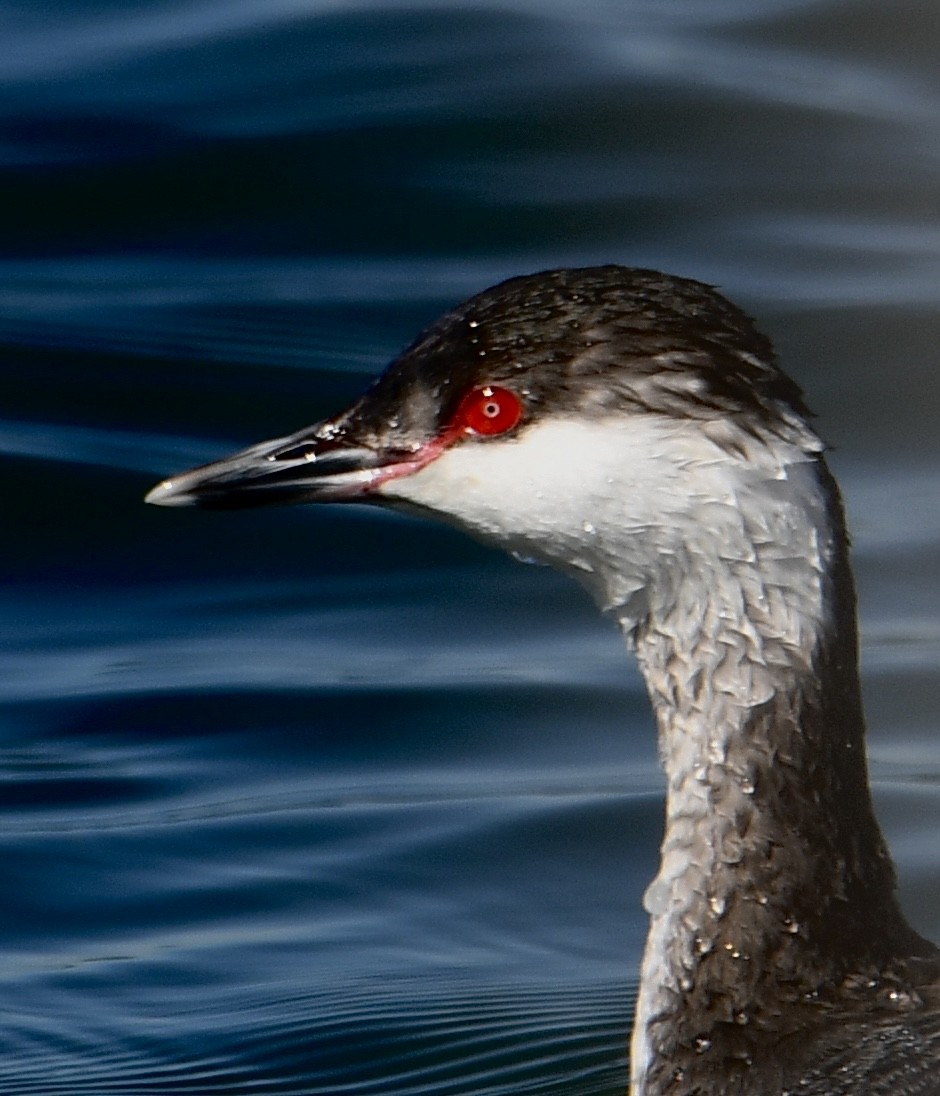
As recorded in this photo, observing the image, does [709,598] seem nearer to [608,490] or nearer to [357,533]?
[608,490]

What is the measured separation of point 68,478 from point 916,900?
3.40 meters

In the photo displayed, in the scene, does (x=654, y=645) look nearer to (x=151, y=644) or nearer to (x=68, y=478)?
(x=151, y=644)

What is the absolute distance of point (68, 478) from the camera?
804 centimetres

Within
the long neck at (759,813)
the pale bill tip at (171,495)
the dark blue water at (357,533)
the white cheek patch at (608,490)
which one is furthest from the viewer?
the dark blue water at (357,533)

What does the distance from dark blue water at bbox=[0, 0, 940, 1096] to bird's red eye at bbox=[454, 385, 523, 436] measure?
169 cm

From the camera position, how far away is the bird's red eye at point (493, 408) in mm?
4109

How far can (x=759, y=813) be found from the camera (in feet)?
13.5

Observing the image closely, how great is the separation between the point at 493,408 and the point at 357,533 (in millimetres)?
3810

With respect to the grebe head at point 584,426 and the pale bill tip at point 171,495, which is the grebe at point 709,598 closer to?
the grebe head at point 584,426

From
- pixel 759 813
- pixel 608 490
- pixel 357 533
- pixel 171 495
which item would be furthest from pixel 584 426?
pixel 357 533

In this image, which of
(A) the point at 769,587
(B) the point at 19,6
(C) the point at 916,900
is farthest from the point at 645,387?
(B) the point at 19,6

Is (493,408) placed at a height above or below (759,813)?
above

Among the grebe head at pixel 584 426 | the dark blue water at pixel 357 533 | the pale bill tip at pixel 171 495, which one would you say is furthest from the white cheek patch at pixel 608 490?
the dark blue water at pixel 357 533

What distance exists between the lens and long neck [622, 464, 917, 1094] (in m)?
4.01
